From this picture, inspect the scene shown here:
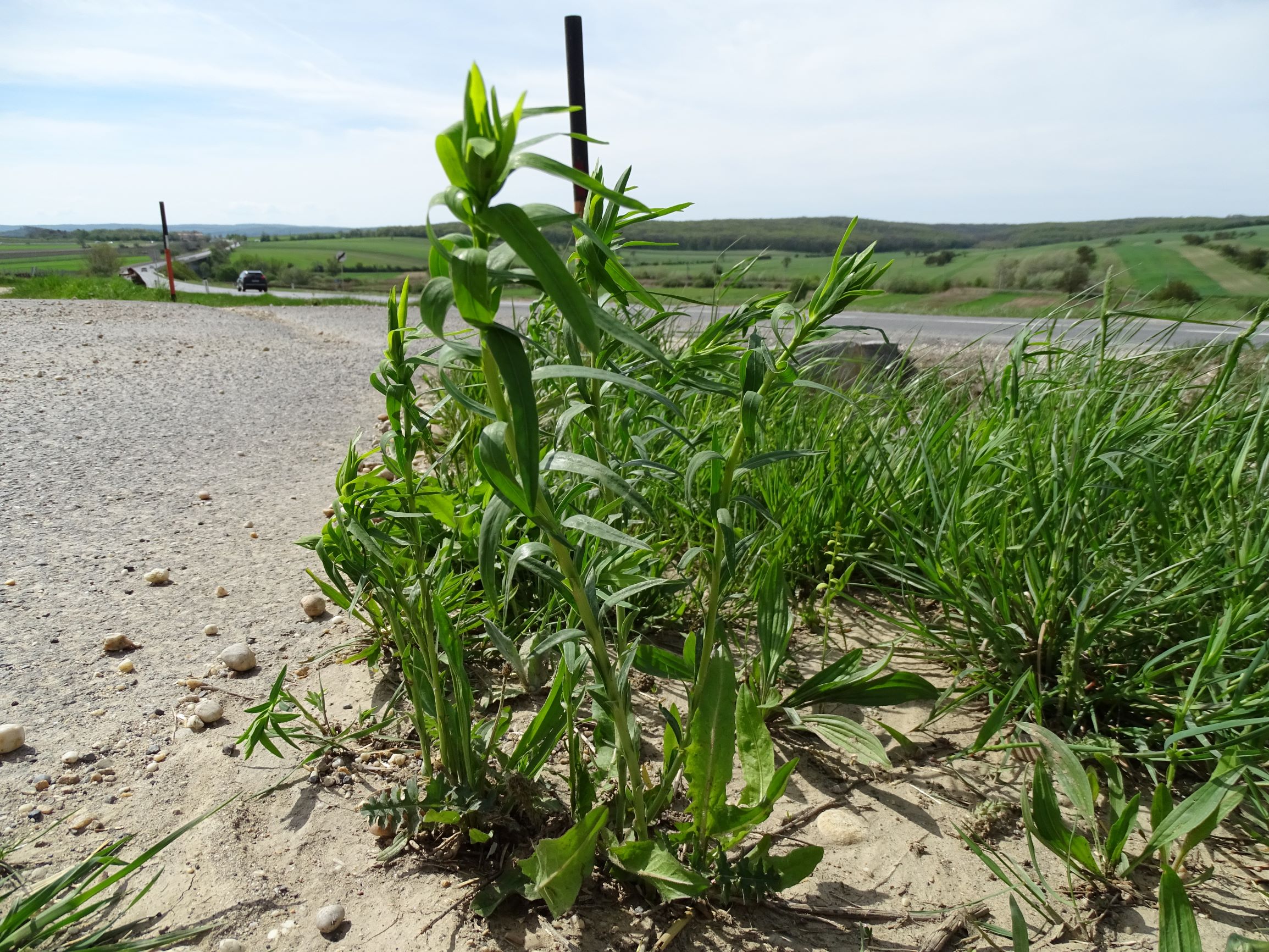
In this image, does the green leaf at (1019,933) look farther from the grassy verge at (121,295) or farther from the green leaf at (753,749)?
the grassy verge at (121,295)

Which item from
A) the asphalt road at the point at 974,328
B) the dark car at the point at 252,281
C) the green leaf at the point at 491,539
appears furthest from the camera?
the dark car at the point at 252,281

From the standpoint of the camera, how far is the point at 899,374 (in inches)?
91.2

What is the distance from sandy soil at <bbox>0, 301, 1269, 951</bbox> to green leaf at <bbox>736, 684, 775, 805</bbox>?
18 cm

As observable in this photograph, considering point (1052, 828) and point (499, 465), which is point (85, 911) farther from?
point (1052, 828)

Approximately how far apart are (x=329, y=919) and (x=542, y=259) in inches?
38.8

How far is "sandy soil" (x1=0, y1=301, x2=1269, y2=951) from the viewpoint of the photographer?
43.2 inches

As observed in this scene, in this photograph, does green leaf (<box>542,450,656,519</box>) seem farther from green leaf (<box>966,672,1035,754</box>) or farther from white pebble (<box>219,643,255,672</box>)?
white pebble (<box>219,643,255,672</box>)

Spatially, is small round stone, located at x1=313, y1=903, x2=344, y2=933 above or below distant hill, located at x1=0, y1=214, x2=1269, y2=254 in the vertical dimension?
below

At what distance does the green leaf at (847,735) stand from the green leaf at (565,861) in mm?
582

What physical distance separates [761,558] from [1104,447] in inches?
30.9

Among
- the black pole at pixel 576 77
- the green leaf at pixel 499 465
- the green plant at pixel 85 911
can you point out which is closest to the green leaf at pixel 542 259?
the green leaf at pixel 499 465

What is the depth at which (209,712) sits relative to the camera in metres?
1.57

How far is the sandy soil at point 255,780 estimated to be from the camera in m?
1.10

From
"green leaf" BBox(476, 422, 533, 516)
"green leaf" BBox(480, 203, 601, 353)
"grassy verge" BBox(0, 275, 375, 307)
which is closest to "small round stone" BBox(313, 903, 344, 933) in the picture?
"green leaf" BBox(476, 422, 533, 516)
